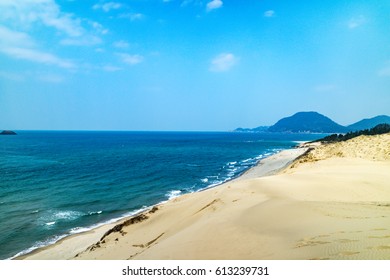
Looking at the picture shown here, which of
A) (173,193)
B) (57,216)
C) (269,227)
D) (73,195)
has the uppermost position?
(269,227)

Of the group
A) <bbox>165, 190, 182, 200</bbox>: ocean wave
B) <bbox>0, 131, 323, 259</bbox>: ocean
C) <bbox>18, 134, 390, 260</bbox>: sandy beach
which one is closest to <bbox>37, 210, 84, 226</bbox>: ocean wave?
<bbox>0, 131, 323, 259</bbox>: ocean

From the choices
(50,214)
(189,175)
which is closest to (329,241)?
(50,214)

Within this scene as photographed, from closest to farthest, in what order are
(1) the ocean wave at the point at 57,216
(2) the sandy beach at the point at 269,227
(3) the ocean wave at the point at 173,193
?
(2) the sandy beach at the point at 269,227 < (1) the ocean wave at the point at 57,216 < (3) the ocean wave at the point at 173,193

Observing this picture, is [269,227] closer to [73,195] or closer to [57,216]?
[57,216]

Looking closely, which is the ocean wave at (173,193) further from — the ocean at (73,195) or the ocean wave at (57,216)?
the ocean wave at (57,216)

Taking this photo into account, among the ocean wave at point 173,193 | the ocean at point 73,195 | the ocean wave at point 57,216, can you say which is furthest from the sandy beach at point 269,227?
the ocean wave at point 173,193

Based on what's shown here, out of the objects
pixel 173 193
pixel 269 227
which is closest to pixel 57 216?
pixel 173 193

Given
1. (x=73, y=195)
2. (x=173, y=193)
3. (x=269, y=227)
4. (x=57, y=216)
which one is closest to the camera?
(x=269, y=227)

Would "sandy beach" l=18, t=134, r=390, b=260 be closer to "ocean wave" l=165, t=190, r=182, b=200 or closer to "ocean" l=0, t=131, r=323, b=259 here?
"ocean" l=0, t=131, r=323, b=259
